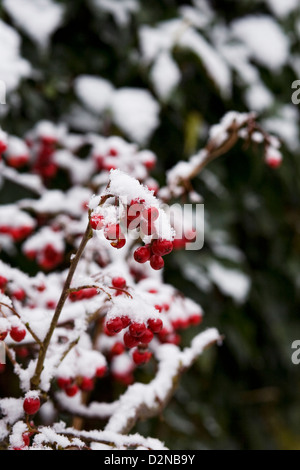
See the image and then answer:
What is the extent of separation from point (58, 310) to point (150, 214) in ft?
0.42

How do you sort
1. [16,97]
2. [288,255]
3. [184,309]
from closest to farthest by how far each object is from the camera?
[184,309]
[16,97]
[288,255]

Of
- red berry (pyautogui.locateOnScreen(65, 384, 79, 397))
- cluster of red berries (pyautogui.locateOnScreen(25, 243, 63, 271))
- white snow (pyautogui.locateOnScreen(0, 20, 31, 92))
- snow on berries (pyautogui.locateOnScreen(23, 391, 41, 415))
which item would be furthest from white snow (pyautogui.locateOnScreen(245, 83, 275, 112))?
snow on berries (pyautogui.locateOnScreen(23, 391, 41, 415))

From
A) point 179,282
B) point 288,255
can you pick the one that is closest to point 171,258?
point 179,282

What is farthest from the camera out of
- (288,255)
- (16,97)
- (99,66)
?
(288,255)

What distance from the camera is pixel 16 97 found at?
3.88 feet

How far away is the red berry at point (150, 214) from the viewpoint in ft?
1.52

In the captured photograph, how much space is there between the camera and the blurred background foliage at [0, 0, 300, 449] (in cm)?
123

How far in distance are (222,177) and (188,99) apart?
9.0 inches

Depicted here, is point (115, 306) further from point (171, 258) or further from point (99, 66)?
point (99, 66)

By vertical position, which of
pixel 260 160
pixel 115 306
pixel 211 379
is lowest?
pixel 115 306

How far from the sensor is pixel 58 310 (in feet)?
1.60

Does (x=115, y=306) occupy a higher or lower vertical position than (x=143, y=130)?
lower

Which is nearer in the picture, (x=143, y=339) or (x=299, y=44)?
(x=143, y=339)

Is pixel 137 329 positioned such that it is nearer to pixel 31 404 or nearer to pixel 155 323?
pixel 155 323
